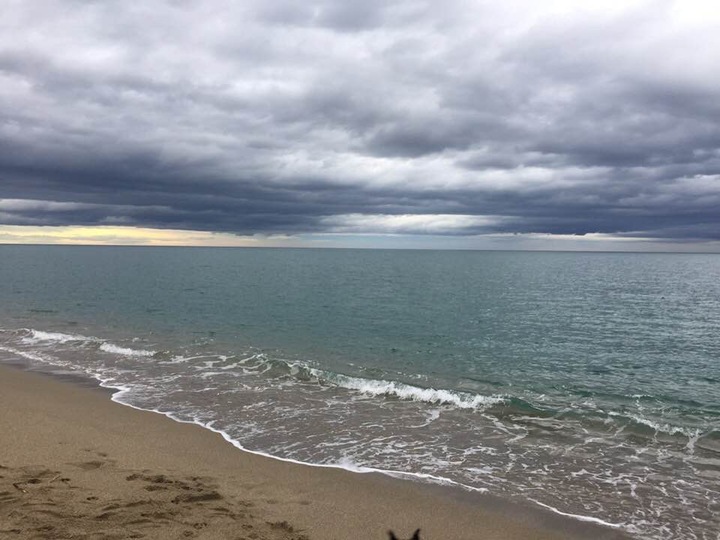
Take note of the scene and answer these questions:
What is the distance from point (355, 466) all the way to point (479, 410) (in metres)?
6.65

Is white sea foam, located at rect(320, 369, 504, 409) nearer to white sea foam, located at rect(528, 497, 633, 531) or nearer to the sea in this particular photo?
the sea

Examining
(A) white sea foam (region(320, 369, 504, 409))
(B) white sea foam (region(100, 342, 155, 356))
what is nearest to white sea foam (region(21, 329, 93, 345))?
(B) white sea foam (region(100, 342, 155, 356))

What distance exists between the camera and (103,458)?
445 inches

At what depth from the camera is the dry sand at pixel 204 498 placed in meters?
8.11

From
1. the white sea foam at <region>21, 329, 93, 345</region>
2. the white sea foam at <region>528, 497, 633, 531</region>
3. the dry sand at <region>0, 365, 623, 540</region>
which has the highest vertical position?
the dry sand at <region>0, 365, 623, 540</region>

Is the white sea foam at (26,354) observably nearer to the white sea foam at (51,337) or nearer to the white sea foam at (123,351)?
the white sea foam at (51,337)

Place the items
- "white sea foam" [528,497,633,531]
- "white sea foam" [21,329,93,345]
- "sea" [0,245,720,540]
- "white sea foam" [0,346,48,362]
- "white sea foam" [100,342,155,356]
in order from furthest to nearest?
"white sea foam" [21,329,93,345], "white sea foam" [100,342,155,356], "white sea foam" [0,346,48,362], "sea" [0,245,720,540], "white sea foam" [528,497,633,531]

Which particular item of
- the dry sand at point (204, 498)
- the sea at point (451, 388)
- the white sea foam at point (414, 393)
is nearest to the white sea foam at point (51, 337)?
the sea at point (451, 388)

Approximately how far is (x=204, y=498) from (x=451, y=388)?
12.5 meters

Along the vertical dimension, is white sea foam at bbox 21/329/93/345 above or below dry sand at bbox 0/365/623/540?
below

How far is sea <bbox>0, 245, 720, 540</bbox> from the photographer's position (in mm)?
11539

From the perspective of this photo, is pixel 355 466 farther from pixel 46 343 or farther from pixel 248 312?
pixel 248 312

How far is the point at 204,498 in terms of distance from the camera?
9.36m

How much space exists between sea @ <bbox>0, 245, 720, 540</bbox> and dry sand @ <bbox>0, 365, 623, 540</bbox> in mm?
828
